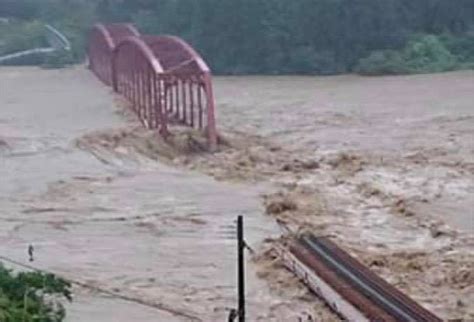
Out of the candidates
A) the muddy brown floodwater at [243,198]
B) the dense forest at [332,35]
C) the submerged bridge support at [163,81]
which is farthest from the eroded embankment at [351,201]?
the dense forest at [332,35]

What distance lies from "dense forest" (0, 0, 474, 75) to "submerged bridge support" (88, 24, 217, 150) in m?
6.03

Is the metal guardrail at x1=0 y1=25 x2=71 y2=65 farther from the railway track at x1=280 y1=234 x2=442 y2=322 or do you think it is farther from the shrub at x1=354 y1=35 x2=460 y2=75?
the railway track at x1=280 y1=234 x2=442 y2=322

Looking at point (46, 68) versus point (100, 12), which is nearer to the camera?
point (46, 68)

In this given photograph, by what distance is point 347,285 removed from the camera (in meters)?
13.6

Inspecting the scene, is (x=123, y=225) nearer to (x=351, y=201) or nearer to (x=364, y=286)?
(x=351, y=201)

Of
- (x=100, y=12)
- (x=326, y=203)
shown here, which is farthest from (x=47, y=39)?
(x=326, y=203)

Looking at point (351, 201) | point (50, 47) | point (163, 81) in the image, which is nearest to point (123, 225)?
point (351, 201)

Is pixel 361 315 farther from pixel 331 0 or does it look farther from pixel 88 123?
pixel 331 0

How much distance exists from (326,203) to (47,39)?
113 ft

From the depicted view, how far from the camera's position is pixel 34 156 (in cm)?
2519

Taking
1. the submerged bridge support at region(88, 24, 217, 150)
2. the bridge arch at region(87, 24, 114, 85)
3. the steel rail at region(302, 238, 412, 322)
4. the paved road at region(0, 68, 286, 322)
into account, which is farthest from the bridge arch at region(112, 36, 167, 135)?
the steel rail at region(302, 238, 412, 322)

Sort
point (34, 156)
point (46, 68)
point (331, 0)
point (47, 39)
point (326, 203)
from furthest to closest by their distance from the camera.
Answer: point (47, 39) → point (46, 68) → point (331, 0) → point (34, 156) → point (326, 203)

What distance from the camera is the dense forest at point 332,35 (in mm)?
41094

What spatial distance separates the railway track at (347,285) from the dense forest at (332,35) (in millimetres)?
24883
